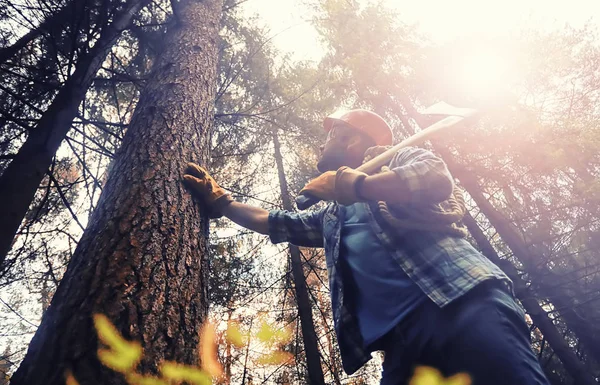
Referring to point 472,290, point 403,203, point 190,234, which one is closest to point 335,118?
point 403,203

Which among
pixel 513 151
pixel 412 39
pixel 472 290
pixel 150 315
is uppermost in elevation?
pixel 412 39

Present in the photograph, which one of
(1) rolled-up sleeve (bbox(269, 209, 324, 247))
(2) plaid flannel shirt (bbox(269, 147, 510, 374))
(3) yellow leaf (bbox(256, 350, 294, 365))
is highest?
(3) yellow leaf (bbox(256, 350, 294, 365))

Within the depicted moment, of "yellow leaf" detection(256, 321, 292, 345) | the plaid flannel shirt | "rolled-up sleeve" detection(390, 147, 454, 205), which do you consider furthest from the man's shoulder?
"yellow leaf" detection(256, 321, 292, 345)

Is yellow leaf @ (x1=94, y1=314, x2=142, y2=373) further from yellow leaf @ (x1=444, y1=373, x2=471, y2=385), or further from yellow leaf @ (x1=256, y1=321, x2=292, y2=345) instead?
yellow leaf @ (x1=256, y1=321, x2=292, y2=345)

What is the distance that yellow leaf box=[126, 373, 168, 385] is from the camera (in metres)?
1.10

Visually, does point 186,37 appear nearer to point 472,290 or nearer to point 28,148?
point 28,148

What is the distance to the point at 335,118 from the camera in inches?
105

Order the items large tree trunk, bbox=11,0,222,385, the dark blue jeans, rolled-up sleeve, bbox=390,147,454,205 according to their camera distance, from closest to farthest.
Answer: large tree trunk, bbox=11,0,222,385
the dark blue jeans
rolled-up sleeve, bbox=390,147,454,205

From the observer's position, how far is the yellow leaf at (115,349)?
109 cm

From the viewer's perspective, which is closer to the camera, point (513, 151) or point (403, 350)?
point (403, 350)

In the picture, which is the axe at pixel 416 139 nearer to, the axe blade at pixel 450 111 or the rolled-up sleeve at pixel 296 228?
the axe blade at pixel 450 111

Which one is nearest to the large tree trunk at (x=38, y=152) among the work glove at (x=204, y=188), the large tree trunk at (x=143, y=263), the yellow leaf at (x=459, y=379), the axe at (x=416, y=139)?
the large tree trunk at (x=143, y=263)

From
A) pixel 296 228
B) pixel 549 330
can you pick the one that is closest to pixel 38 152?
pixel 296 228

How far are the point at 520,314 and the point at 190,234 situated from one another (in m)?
1.65
